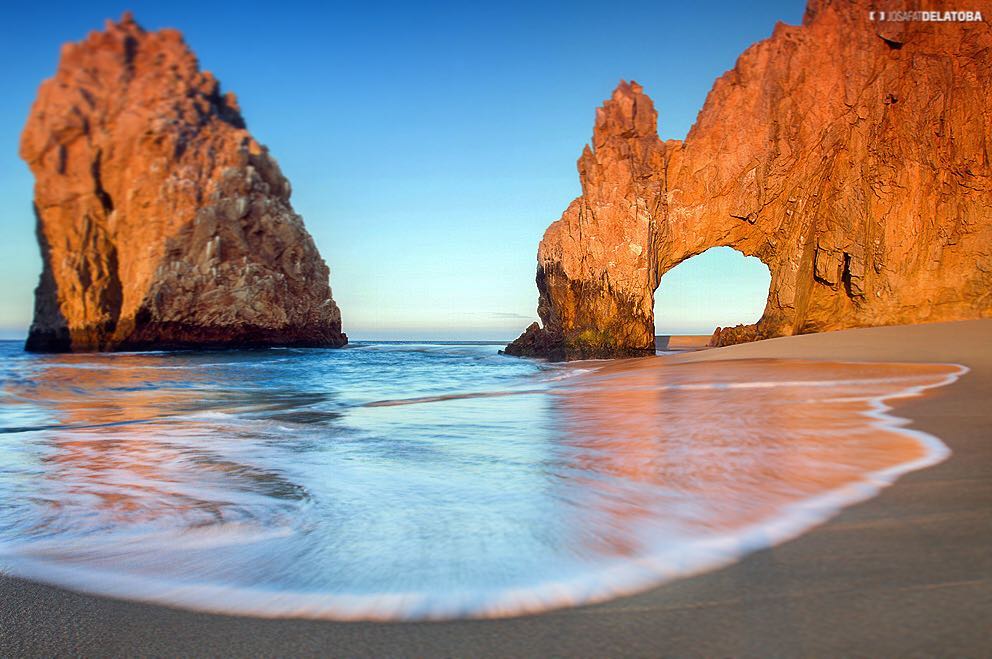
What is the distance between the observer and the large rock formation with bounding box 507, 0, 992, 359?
56.7 ft

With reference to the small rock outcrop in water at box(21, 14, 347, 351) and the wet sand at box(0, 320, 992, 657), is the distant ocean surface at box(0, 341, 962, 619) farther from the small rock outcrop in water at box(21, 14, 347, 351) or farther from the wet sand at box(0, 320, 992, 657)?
the small rock outcrop in water at box(21, 14, 347, 351)

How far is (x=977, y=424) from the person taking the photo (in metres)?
3.33

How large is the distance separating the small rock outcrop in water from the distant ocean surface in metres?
33.8

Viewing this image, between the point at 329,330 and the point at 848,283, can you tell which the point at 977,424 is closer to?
the point at 848,283

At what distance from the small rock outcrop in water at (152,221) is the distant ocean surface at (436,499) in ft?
111

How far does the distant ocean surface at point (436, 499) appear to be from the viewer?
1479 millimetres

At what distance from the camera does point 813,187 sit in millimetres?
19562

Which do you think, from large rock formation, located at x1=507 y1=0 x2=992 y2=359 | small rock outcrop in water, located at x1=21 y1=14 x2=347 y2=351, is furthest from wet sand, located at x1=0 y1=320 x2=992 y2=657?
small rock outcrop in water, located at x1=21 y1=14 x2=347 y2=351

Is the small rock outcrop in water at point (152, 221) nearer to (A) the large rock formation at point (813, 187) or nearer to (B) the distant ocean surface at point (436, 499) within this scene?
(A) the large rock formation at point (813, 187)

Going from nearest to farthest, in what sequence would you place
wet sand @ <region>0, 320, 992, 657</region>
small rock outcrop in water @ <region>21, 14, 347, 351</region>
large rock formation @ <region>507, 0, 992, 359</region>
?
wet sand @ <region>0, 320, 992, 657</region>, large rock formation @ <region>507, 0, 992, 359</region>, small rock outcrop in water @ <region>21, 14, 347, 351</region>

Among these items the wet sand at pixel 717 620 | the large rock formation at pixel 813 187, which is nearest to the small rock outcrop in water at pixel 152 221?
the large rock formation at pixel 813 187

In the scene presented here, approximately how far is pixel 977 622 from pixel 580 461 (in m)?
2.00

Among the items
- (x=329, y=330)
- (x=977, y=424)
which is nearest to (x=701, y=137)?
(x=977, y=424)

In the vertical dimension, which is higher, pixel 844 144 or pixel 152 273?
pixel 844 144
